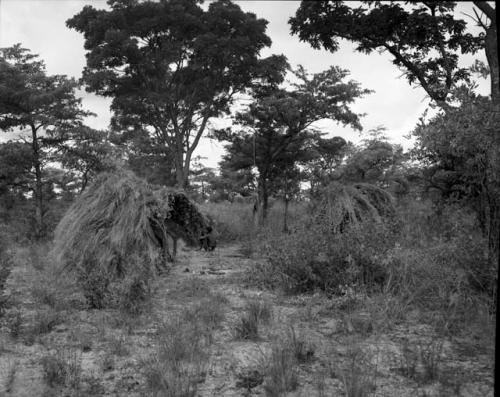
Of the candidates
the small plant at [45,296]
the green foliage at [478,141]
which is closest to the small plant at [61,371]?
the small plant at [45,296]

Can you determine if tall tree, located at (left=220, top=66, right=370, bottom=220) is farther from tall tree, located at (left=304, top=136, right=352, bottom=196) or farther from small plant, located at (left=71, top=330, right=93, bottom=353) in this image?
small plant, located at (left=71, top=330, right=93, bottom=353)

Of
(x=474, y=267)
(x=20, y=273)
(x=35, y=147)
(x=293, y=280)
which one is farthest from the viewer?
(x=35, y=147)

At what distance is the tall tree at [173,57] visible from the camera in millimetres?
21031

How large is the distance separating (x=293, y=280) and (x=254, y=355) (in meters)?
3.00

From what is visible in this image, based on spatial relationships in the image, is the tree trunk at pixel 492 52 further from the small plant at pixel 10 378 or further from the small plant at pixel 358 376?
the small plant at pixel 10 378

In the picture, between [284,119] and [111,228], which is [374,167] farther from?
[111,228]

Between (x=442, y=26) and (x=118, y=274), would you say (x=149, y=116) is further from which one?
(x=118, y=274)

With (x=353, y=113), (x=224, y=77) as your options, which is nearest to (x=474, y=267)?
(x=353, y=113)

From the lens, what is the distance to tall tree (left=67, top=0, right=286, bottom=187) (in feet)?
69.0

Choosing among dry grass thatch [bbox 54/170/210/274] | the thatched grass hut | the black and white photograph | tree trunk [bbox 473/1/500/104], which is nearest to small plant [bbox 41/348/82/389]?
the black and white photograph

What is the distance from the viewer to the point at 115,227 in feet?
27.2

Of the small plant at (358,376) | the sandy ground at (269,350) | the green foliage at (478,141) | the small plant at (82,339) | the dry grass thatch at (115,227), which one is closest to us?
the small plant at (358,376)

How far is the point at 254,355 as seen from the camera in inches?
187

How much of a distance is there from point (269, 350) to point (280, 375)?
922 millimetres
